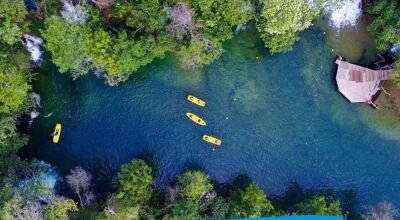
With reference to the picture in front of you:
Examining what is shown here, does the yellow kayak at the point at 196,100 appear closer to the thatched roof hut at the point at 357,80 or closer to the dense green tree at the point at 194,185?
the dense green tree at the point at 194,185

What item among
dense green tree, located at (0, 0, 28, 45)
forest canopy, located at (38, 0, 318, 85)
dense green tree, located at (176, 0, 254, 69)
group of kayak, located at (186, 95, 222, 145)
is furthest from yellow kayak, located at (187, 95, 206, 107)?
dense green tree, located at (0, 0, 28, 45)

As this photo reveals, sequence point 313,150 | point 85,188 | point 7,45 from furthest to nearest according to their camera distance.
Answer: point 313,150 < point 85,188 < point 7,45

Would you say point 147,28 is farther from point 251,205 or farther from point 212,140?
point 251,205

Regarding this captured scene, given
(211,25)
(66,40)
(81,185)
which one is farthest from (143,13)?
(81,185)

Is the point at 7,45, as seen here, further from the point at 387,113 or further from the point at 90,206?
the point at 387,113

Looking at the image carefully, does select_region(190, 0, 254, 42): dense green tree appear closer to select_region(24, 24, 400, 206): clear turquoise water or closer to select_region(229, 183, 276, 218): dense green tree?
select_region(24, 24, 400, 206): clear turquoise water

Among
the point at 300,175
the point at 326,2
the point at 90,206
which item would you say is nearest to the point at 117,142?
the point at 90,206
